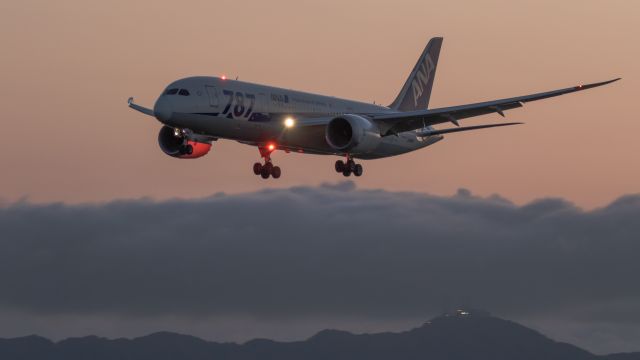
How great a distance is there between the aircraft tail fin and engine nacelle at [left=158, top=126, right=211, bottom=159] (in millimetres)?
18483

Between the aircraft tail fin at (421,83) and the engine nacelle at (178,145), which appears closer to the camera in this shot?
the engine nacelle at (178,145)

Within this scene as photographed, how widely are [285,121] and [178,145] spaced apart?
7.04 meters

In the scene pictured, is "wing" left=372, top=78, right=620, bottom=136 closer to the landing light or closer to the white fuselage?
the white fuselage

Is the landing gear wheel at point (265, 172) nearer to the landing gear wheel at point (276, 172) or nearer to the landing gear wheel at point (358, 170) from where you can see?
the landing gear wheel at point (276, 172)

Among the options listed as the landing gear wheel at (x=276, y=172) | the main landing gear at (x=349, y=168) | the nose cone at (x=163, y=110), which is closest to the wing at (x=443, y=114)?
the main landing gear at (x=349, y=168)

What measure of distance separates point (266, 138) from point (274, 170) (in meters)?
5.34

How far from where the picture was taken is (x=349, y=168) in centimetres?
7588

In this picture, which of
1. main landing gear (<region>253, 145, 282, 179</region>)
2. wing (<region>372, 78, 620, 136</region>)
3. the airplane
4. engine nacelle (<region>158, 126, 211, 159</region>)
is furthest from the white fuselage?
engine nacelle (<region>158, 126, 211, 159</region>)

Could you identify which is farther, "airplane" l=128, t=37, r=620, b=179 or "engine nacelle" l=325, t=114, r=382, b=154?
"engine nacelle" l=325, t=114, r=382, b=154

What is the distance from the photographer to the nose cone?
6606cm

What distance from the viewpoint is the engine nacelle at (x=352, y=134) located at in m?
71.2

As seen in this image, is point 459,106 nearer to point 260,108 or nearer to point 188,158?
point 260,108

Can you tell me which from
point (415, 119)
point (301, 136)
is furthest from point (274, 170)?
point (415, 119)

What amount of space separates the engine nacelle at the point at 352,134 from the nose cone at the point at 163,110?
410 inches
